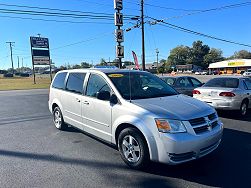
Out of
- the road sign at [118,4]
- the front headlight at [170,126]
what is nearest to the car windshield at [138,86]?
the front headlight at [170,126]

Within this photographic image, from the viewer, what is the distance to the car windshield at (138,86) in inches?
178

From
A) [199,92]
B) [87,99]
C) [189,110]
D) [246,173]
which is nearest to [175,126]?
[189,110]

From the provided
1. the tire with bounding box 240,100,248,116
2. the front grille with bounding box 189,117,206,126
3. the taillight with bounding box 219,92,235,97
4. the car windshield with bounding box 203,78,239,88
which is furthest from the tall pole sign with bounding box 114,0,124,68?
the front grille with bounding box 189,117,206,126

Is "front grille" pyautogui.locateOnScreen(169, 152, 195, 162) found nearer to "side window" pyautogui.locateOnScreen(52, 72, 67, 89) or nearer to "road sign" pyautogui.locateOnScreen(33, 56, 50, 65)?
"side window" pyautogui.locateOnScreen(52, 72, 67, 89)

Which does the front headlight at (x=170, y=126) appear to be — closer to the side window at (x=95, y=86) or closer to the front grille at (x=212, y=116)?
the front grille at (x=212, y=116)

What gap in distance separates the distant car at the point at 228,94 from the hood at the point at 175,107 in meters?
3.97

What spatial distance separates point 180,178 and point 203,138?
0.74 metres

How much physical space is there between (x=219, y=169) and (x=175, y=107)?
1300mm

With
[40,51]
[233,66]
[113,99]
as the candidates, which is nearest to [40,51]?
[40,51]

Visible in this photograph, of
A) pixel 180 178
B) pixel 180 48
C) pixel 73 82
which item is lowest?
pixel 180 178

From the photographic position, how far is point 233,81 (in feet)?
28.1

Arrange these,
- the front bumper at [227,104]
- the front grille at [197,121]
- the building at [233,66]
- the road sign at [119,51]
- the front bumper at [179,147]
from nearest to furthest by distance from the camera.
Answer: the front bumper at [179,147]
the front grille at [197,121]
the front bumper at [227,104]
the road sign at [119,51]
the building at [233,66]

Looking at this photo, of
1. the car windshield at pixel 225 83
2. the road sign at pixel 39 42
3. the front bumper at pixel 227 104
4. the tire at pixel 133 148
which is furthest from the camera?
the road sign at pixel 39 42

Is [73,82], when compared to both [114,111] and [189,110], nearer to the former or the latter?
[114,111]
